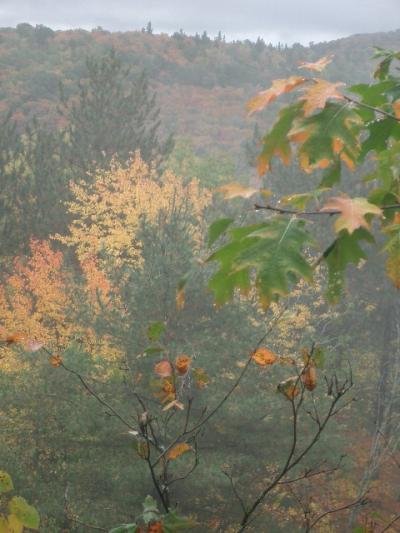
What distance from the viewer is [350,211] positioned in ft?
4.93

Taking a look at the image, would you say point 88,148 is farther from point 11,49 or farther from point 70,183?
point 11,49

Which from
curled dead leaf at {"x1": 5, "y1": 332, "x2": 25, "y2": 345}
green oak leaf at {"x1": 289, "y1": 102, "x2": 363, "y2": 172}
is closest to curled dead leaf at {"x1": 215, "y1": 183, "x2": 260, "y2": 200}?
green oak leaf at {"x1": 289, "y1": 102, "x2": 363, "y2": 172}

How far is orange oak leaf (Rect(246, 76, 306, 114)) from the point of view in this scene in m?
1.76

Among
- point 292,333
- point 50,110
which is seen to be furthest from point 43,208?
point 50,110

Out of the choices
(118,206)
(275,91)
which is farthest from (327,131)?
(118,206)

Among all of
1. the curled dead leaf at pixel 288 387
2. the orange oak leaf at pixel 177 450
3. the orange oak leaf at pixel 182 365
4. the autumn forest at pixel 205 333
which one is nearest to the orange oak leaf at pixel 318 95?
the autumn forest at pixel 205 333

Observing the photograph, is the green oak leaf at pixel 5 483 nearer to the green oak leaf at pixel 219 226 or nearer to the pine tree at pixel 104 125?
the green oak leaf at pixel 219 226

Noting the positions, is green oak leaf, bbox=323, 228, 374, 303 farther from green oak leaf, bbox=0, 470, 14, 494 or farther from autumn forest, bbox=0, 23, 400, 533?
green oak leaf, bbox=0, 470, 14, 494

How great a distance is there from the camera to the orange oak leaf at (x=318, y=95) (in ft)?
5.34

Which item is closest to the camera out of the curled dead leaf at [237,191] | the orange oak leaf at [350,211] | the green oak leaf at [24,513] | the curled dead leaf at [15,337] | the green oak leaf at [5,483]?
the orange oak leaf at [350,211]

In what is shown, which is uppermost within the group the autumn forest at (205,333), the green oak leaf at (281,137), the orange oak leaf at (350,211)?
the green oak leaf at (281,137)

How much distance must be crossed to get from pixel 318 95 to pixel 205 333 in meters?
10.6

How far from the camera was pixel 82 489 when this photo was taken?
438 inches

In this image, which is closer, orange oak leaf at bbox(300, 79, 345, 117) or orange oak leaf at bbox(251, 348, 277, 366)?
orange oak leaf at bbox(300, 79, 345, 117)
